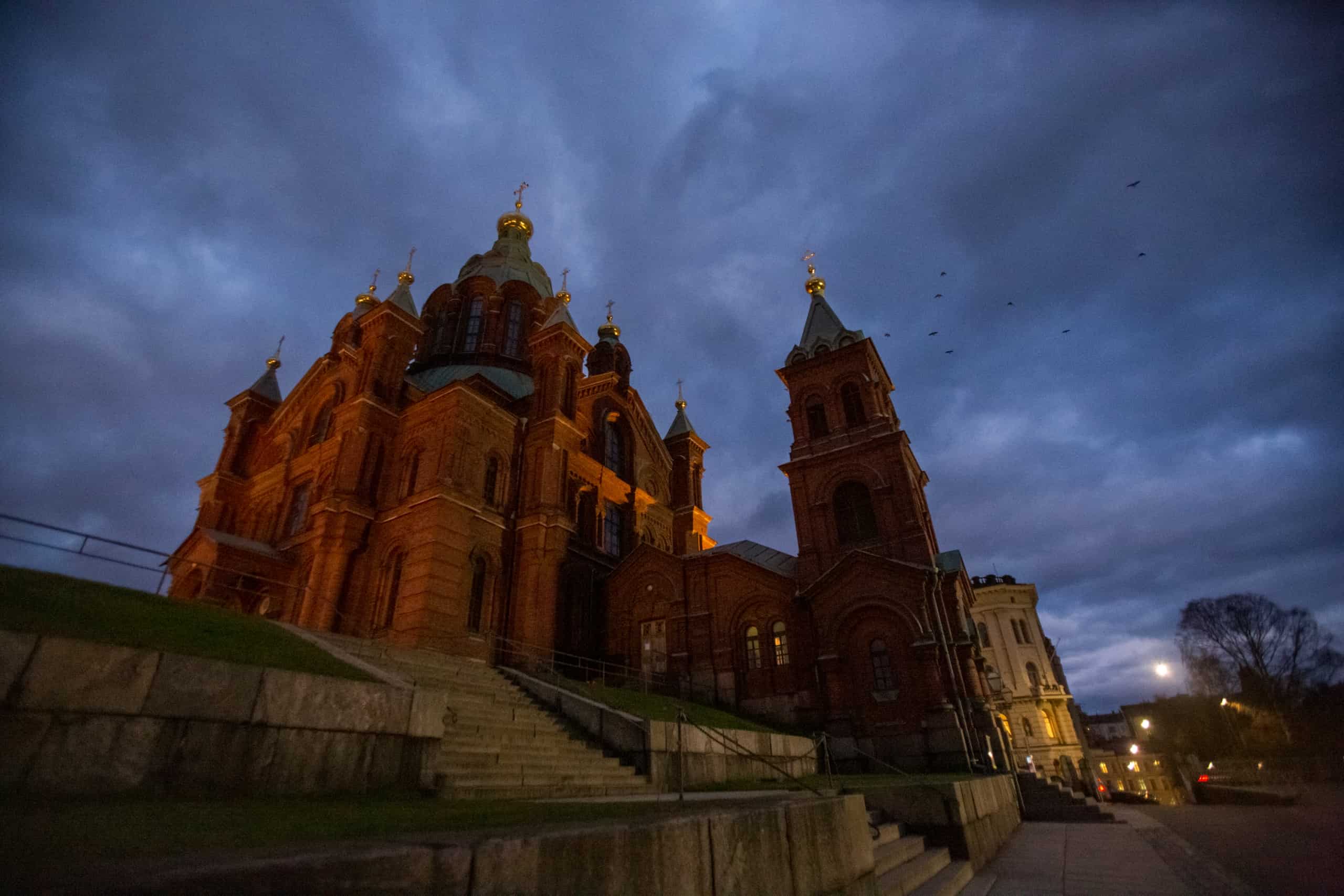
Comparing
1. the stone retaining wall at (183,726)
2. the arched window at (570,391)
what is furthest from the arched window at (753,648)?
the stone retaining wall at (183,726)

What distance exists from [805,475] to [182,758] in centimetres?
2333

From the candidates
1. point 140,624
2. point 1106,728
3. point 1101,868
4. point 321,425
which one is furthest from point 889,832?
point 1106,728

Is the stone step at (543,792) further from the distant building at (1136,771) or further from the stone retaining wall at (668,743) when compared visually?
the distant building at (1136,771)

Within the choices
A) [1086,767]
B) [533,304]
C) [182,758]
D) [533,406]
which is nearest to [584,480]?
[533,406]

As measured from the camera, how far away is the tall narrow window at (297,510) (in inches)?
983

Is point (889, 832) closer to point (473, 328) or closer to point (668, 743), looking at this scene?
point (668, 743)

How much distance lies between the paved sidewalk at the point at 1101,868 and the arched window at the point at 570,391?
21.4 m

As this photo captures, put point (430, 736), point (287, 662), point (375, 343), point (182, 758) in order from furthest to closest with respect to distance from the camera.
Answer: point (375, 343) < point (430, 736) < point (287, 662) < point (182, 758)

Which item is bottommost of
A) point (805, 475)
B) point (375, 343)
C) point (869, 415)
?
point (805, 475)

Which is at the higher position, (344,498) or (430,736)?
(344,498)

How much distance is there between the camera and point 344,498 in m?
22.0

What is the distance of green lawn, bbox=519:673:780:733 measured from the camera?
15.2 m

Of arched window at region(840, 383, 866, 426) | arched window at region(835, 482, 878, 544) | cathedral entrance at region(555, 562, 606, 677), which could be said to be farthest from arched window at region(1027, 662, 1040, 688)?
cathedral entrance at region(555, 562, 606, 677)

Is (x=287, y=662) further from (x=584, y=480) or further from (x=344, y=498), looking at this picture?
(x=584, y=480)
